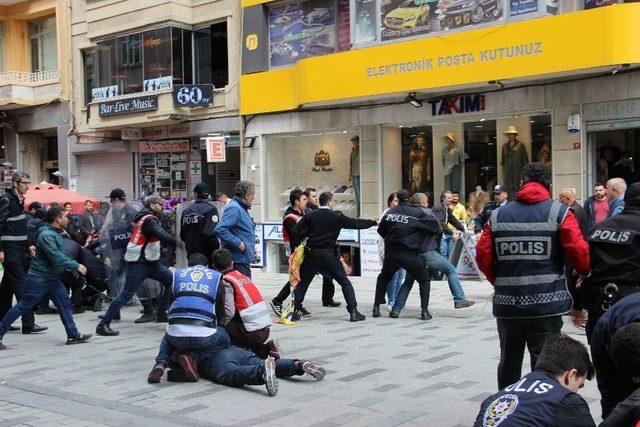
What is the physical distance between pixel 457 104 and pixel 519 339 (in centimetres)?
1158

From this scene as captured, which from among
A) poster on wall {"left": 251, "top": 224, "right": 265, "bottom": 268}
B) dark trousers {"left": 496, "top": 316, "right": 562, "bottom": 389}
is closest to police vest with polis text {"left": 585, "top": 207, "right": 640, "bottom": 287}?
dark trousers {"left": 496, "top": 316, "right": 562, "bottom": 389}

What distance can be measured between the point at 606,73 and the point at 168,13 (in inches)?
465

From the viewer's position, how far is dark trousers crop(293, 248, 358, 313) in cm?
1053

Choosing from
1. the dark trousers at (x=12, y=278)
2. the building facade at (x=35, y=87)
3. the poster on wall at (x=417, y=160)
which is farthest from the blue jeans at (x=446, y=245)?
the building facade at (x=35, y=87)

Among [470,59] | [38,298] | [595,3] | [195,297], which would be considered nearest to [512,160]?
[470,59]

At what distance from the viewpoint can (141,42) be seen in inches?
869

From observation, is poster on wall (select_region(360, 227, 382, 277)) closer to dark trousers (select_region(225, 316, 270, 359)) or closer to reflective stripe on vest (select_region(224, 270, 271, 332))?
dark trousers (select_region(225, 316, 270, 359))

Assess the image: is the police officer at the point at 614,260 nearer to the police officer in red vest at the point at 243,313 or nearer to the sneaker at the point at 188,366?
the police officer in red vest at the point at 243,313

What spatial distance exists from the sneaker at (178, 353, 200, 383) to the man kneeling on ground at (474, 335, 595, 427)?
14.0 ft

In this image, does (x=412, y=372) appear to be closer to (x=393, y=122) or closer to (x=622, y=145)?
(x=622, y=145)

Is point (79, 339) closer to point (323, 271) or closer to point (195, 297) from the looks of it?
point (195, 297)

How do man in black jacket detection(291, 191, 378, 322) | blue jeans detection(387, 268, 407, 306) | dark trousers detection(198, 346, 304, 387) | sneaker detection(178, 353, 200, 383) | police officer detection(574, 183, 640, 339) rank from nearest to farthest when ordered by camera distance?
police officer detection(574, 183, 640, 339)
dark trousers detection(198, 346, 304, 387)
sneaker detection(178, 353, 200, 383)
man in black jacket detection(291, 191, 378, 322)
blue jeans detection(387, 268, 407, 306)

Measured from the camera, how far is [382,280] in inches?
431

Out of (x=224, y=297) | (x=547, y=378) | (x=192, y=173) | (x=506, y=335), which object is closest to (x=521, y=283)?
(x=506, y=335)
